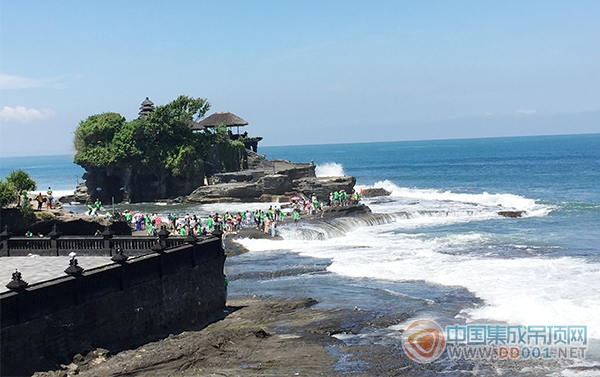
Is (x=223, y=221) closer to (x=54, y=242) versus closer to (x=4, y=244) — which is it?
(x=4, y=244)

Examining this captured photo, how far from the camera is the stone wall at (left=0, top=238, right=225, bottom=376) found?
15.7 m

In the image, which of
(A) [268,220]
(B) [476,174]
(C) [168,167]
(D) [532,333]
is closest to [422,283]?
(D) [532,333]

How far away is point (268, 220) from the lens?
42.9m

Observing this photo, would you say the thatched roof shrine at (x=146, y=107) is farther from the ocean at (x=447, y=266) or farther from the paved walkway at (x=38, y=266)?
the paved walkway at (x=38, y=266)

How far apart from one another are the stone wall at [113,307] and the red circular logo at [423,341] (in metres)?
6.30

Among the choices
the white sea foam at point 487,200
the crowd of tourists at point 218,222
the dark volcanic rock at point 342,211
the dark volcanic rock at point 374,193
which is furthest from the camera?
the dark volcanic rock at point 374,193

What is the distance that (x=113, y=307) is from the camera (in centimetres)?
1842

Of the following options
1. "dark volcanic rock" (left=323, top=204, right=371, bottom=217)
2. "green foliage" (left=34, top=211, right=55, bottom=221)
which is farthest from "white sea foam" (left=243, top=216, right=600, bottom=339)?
"green foliage" (left=34, top=211, right=55, bottom=221)

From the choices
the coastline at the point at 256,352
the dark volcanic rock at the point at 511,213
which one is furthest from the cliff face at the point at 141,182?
the coastline at the point at 256,352

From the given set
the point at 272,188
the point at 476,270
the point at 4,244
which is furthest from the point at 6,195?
the point at 272,188

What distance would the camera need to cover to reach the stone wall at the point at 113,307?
51.5ft

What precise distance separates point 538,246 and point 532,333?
695 inches

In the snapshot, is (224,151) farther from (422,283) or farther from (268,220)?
(422,283)

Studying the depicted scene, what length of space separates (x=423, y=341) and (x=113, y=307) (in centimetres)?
825
